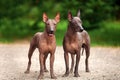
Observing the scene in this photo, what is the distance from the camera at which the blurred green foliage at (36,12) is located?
23109 millimetres

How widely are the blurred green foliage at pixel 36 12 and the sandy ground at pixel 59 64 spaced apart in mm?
3547

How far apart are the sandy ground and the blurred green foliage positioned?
355cm

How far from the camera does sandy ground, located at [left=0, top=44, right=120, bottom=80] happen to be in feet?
42.0

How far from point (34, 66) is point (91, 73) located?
228 centimetres

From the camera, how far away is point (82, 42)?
13.4 metres

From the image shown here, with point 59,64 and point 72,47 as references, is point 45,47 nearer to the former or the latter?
point 72,47

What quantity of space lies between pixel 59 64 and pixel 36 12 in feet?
31.6

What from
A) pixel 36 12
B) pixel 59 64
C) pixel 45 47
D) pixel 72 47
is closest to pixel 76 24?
pixel 72 47

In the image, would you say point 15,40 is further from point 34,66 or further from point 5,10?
point 34,66

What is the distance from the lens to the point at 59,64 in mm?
15305

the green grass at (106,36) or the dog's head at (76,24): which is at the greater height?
the green grass at (106,36)

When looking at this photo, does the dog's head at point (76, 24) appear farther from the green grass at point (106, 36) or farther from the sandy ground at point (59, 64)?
the green grass at point (106, 36)

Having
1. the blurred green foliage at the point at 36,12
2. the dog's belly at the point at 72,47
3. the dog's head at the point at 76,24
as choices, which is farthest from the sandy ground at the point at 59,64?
the blurred green foliage at the point at 36,12

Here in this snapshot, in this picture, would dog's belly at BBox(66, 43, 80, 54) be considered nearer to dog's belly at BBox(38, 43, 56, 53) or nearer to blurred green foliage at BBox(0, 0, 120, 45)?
dog's belly at BBox(38, 43, 56, 53)
